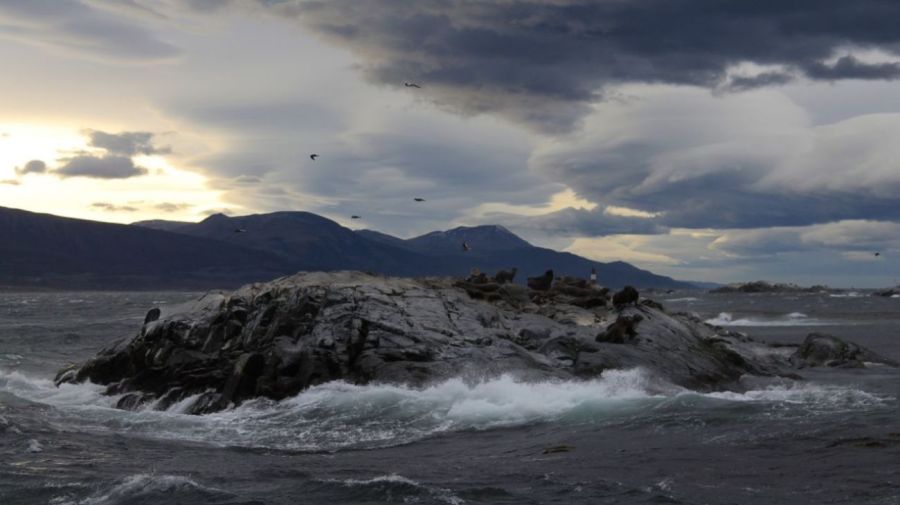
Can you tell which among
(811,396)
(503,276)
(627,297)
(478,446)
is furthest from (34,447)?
(503,276)

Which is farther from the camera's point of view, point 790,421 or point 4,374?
point 4,374

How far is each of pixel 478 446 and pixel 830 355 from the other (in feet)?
78.6

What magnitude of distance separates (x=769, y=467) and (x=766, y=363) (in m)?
20.2

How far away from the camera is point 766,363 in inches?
1423

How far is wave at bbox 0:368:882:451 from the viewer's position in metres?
22.8

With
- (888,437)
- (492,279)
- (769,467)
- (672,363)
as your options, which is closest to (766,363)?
(672,363)

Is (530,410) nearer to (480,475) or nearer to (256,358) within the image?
(480,475)

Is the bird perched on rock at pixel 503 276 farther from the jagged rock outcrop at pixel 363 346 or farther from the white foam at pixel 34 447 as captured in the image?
the white foam at pixel 34 447

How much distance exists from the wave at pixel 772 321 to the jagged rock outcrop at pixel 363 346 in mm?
51211

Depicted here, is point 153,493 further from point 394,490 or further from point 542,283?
point 542,283

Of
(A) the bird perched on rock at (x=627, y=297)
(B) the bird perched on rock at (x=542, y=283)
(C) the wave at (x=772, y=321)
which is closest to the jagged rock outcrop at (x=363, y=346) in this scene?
(A) the bird perched on rock at (x=627, y=297)

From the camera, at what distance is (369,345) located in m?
29.5

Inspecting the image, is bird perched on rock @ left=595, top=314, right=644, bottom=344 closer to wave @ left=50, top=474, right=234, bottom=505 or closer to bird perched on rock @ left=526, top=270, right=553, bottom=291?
bird perched on rock @ left=526, top=270, right=553, bottom=291

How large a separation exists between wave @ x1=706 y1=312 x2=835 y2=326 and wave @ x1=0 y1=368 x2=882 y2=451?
58482 millimetres
